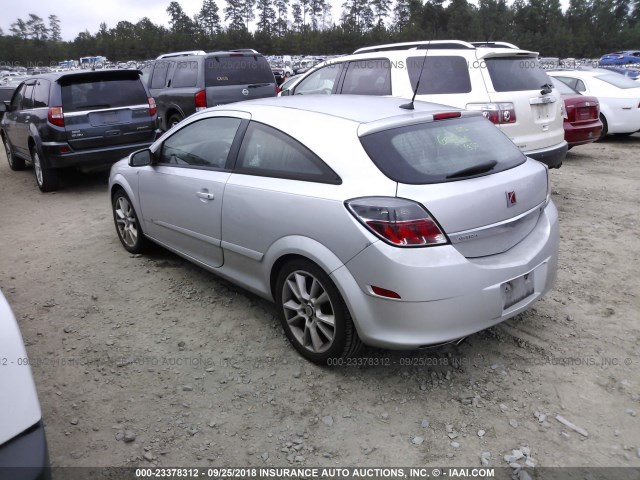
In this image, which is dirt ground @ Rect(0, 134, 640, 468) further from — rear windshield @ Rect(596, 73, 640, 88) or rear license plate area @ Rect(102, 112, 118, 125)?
rear windshield @ Rect(596, 73, 640, 88)

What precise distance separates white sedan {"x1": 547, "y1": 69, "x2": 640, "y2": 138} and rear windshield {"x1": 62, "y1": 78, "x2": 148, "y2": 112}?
28.3ft

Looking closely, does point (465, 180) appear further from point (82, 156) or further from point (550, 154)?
point (82, 156)

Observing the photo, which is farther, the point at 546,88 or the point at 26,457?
the point at 546,88

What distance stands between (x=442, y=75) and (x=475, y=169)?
3491mm

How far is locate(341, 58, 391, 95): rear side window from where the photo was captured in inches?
257

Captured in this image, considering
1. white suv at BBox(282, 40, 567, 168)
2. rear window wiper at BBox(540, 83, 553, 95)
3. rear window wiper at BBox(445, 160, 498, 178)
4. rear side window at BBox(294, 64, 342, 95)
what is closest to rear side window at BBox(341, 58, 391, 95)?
white suv at BBox(282, 40, 567, 168)

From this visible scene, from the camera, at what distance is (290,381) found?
10.6ft

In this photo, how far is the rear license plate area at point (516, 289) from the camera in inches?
117

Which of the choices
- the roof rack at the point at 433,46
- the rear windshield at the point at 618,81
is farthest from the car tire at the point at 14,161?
the rear windshield at the point at 618,81

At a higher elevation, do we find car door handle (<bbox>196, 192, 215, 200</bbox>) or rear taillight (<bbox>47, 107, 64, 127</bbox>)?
rear taillight (<bbox>47, 107, 64, 127</bbox>)

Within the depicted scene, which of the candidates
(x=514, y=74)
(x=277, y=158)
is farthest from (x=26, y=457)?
(x=514, y=74)

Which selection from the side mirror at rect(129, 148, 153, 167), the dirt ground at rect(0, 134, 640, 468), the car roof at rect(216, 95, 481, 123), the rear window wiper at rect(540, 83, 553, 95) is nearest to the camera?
the dirt ground at rect(0, 134, 640, 468)

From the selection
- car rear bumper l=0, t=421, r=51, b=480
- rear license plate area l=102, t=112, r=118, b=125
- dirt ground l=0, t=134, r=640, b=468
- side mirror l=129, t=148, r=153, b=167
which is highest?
rear license plate area l=102, t=112, r=118, b=125

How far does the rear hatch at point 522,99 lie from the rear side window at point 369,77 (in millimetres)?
1121
